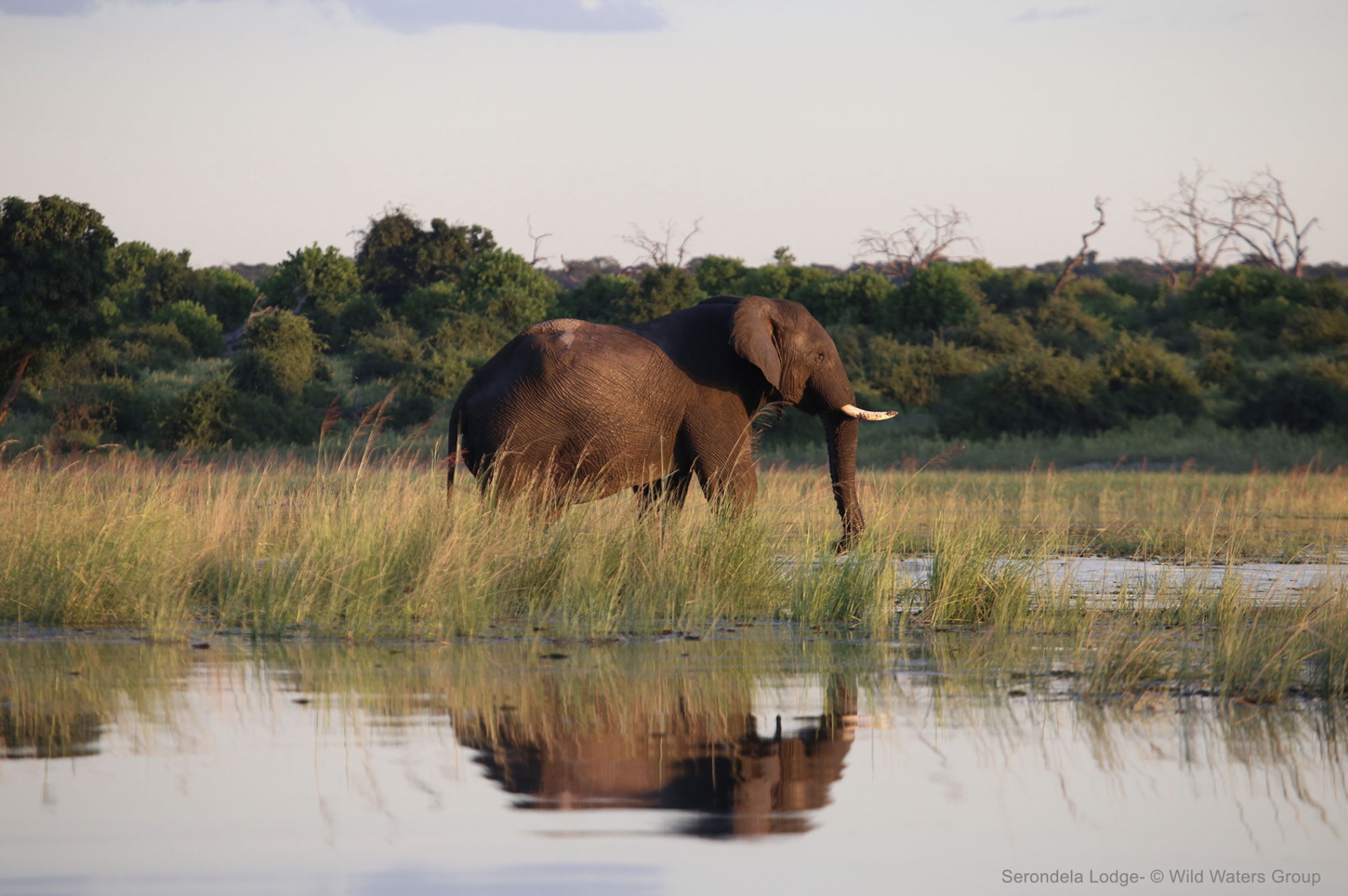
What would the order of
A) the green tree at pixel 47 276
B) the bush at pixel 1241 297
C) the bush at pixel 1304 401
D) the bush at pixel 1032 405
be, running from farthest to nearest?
the bush at pixel 1241 297
the bush at pixel 1032 405
the bush at pixel 1304 401
the green tree at pixel 47 276

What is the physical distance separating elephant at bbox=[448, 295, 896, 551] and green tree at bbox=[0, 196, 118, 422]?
1755 centimetres

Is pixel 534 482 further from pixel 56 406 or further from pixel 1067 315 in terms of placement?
pixel 1067 315

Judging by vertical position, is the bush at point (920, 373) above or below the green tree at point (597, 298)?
below

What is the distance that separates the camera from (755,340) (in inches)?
402

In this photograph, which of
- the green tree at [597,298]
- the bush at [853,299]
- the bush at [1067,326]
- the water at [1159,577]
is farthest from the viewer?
the green tree at [597,298]

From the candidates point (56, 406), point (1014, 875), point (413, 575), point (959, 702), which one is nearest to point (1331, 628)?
point (959, 702)

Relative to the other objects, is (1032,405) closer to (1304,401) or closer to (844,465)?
(1304,401)

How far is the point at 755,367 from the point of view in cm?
1048

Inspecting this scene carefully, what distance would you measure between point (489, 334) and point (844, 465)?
90.7 feet

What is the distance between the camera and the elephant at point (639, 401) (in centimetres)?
997

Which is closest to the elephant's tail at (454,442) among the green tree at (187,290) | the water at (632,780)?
the water at (632,780)

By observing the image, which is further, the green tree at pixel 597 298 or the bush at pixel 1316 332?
the green tree at pixel 597 298

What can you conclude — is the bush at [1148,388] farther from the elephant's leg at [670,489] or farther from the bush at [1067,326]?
the elephant's leg at [670,489]

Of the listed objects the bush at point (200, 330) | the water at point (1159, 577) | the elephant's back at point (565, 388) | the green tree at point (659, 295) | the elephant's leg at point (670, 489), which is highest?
the green tree at point (659, 295)
